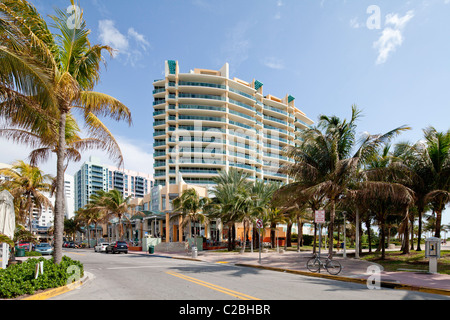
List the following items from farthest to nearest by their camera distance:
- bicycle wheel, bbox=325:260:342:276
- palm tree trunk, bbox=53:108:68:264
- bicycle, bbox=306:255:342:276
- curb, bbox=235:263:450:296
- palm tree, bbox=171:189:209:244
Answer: palm tree, bbox=171:189:209:244 → bicycle, bbox=306:255:342:276 → bicycle wheel, bbox=325:260:342:276 → palm tree trunk, bbox=53:108:68:264 → curb, bbox=235:263:450:296

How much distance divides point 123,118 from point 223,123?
59600 millimetres

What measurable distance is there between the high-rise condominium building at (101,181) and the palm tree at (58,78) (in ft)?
490

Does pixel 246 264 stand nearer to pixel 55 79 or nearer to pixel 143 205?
pixel 55 79

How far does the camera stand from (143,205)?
222 feet

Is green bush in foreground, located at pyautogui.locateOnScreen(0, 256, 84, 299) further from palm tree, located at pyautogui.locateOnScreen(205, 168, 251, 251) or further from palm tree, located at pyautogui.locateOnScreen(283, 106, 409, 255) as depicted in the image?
palm tree, located at pyautogui.locateOnScreen(205, 168, 251, 251)

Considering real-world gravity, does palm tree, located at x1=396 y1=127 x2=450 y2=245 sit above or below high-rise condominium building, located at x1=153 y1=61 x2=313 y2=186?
below

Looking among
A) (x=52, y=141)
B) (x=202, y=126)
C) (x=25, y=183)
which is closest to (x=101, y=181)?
(x=202, y=126)

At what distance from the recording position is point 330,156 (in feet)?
63.6

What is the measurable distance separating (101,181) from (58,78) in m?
166

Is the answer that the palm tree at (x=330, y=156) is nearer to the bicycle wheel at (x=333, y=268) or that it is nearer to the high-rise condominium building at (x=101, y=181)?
the bicycle wheel at (x=333, y=268)

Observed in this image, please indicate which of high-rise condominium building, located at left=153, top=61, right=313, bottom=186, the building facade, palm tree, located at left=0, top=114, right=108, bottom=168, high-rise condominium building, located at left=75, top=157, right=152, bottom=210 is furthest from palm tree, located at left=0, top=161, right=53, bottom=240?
high-rise condominium building, located at left=75, top=157, right=152, bottom=210

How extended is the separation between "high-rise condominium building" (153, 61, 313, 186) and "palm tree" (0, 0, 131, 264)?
2119 inches

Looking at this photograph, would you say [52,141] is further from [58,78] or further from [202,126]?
[202,126]

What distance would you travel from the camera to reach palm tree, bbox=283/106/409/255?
735 inches
